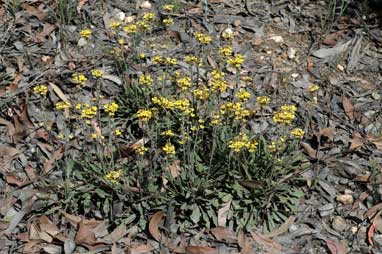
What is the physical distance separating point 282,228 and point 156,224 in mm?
849

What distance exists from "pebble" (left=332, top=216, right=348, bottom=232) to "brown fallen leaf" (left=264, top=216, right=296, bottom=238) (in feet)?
0.91

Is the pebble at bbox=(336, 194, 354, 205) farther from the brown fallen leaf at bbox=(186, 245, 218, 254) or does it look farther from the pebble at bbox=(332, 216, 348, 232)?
the brown fallen leaf at bbox=(186, 245, 218, 254)

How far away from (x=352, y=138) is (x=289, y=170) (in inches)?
26.0

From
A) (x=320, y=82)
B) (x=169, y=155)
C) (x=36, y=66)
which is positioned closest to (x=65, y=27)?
(x=36, y=66)

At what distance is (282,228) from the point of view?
411cm

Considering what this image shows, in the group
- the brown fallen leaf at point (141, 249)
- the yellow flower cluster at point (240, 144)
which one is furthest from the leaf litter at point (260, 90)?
the yellow flower cluster at point (240, 144)

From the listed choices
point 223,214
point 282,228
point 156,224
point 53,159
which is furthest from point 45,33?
point 282,228

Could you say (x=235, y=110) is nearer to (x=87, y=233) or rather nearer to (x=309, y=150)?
(x=309, y=150)

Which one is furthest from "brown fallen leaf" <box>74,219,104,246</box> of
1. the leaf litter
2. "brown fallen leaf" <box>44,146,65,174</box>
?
"brown fallen leaf" <box>44,146,65,174</box>

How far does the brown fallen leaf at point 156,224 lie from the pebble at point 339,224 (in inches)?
46.4

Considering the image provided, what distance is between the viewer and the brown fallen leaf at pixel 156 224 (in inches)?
159

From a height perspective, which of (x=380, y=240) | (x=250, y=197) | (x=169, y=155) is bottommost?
(x=380, y=240)

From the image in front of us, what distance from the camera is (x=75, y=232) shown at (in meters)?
4.08

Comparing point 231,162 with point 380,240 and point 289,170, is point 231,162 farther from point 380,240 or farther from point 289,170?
point 380,240
